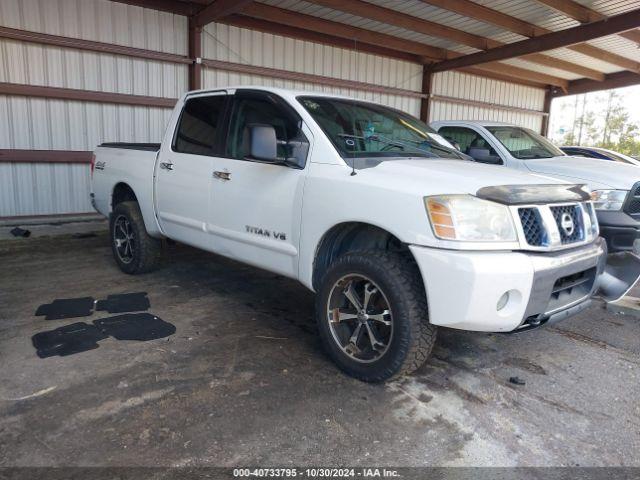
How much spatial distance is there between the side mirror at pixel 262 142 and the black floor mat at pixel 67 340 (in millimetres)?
1851

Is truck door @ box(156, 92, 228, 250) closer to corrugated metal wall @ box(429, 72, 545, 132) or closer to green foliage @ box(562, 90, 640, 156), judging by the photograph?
corrugated metal wall @ box(429, 72, 545, 132)

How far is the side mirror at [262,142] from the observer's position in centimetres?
338

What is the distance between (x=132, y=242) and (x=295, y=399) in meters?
3.21

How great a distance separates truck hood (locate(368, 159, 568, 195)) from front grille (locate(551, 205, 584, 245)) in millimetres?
227

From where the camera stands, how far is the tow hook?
3.89 meters

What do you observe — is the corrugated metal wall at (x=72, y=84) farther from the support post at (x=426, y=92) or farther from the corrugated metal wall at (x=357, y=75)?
the support post at (x=426, y=92)

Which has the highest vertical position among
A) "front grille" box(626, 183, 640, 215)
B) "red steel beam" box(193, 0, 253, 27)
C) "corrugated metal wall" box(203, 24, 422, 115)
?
"red steel beam" box(193, 0, 253, 27)

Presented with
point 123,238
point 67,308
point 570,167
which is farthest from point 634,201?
point 67,308

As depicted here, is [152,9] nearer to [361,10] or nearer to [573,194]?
[361,10]

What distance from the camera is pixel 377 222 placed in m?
A: 2.98

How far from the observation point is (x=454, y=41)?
1134 cm

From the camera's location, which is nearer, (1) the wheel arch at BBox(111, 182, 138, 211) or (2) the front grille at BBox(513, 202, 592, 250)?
(2) the front grille at BBox(513, 202, 592, 250)

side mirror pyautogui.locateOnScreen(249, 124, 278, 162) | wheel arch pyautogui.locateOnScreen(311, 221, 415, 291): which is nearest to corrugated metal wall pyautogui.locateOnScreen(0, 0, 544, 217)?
side mirror pyautogui.locateOnScreen(249, 124, 278, 162)

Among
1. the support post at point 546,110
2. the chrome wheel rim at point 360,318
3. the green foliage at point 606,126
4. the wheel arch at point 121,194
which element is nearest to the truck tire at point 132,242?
the wheel arch at point 121,194
